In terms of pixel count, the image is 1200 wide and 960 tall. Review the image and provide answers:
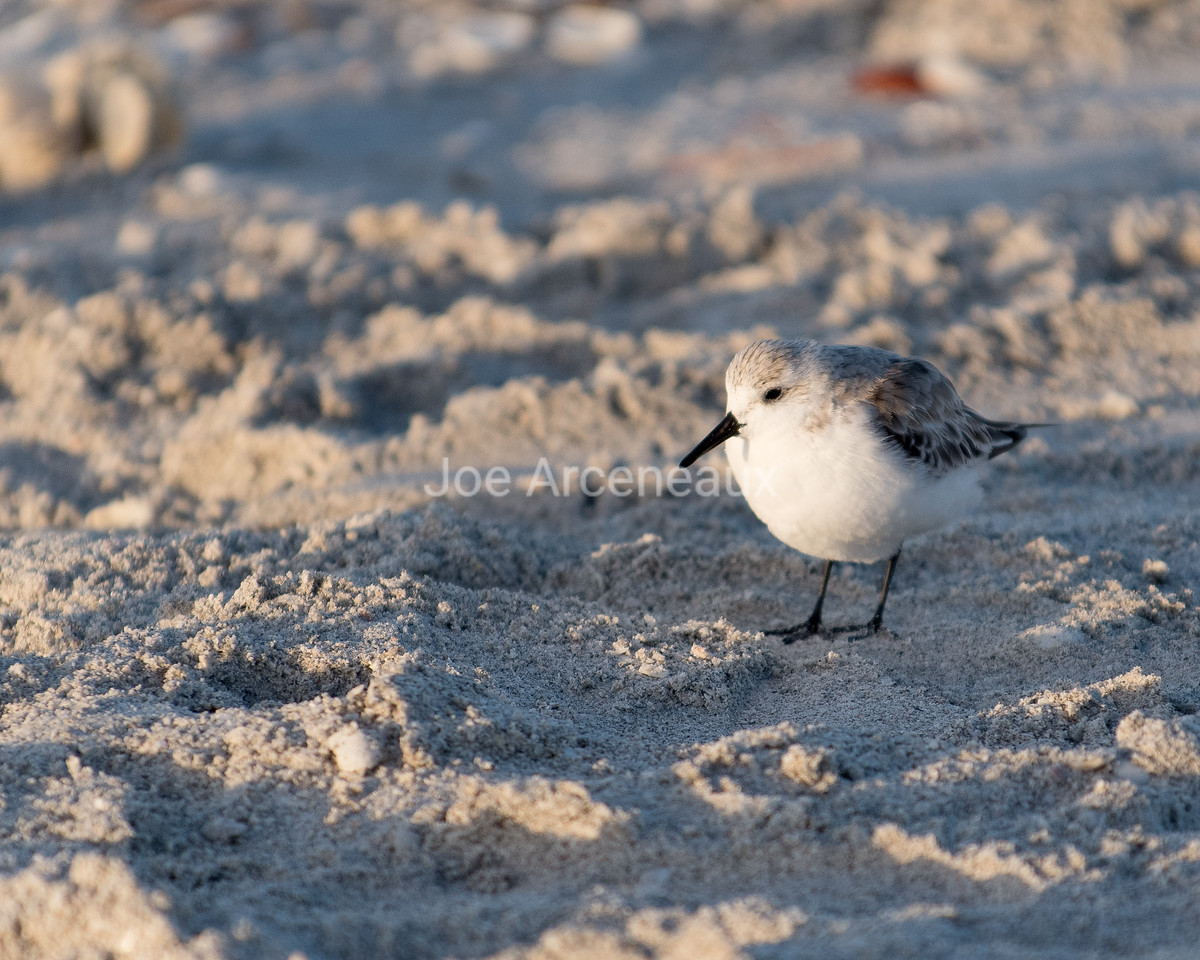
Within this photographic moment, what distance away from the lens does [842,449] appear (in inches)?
124

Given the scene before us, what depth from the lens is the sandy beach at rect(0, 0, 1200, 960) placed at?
2203 mm

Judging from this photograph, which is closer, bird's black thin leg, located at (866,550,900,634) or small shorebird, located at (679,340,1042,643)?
small shorebird, located at (679,340,1042,643)

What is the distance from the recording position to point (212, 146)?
22.8 feet

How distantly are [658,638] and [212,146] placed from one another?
17.1 feet

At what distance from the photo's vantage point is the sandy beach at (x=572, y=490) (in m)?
2.20

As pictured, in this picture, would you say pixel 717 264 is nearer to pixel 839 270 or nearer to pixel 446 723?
pixel 839 270

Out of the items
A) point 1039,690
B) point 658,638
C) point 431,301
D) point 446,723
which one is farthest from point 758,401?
point 431,301

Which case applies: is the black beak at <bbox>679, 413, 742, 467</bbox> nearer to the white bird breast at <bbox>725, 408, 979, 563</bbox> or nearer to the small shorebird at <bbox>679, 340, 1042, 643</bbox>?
the small shorebird at <bbox>679, 340, 1042, 643</bbox>

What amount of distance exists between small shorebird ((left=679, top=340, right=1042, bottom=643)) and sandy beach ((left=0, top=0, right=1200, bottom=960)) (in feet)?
1.13

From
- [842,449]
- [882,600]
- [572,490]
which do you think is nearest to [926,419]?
[842,449]

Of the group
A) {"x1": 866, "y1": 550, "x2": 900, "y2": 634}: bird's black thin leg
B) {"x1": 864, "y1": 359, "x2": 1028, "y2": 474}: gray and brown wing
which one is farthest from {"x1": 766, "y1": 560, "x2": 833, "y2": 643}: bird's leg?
{"x1": 864, "y1": 359, "x2": 1028, "y2": 474}: gray and brown wing

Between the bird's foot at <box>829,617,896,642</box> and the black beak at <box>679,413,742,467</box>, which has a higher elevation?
the black beak at <box>679,413,742,467</box>

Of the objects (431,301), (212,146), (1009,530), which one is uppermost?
(212,146)

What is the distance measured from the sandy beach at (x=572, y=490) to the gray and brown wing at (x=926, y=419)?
1.49 feet
